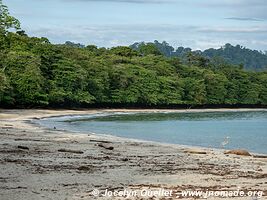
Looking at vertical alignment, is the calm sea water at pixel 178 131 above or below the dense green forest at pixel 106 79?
below

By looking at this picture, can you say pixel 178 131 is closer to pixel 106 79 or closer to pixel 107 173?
pixel 107 173

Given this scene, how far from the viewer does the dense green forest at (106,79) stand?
6712 centimetres

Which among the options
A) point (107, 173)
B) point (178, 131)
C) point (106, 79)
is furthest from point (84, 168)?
point (106, 79)

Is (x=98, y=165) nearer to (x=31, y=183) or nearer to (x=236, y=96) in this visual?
(x=31, y=183)

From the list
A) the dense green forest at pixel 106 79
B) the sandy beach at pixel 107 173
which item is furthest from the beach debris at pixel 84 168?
the dense green forest at pixel 106 79

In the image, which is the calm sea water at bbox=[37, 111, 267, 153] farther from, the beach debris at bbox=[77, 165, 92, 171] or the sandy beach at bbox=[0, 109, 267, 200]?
the beach debris at bbox=[77, 165, 92, 171]

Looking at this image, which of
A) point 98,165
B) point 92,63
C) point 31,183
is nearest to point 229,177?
point 98,165

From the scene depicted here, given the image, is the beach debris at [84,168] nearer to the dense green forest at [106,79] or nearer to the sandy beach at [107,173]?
the sandy beach at [107,173]

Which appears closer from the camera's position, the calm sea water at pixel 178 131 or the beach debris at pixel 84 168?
the beach debris at pixel 84 168

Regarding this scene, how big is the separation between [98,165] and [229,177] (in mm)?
4188

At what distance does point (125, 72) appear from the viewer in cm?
9606

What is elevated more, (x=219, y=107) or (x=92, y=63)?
(x=92, y=63)

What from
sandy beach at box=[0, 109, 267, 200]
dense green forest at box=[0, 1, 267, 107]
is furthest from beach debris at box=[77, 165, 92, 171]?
dense green forest at box=[0, 1, 267, 107]

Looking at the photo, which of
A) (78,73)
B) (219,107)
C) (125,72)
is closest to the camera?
(78,73)
